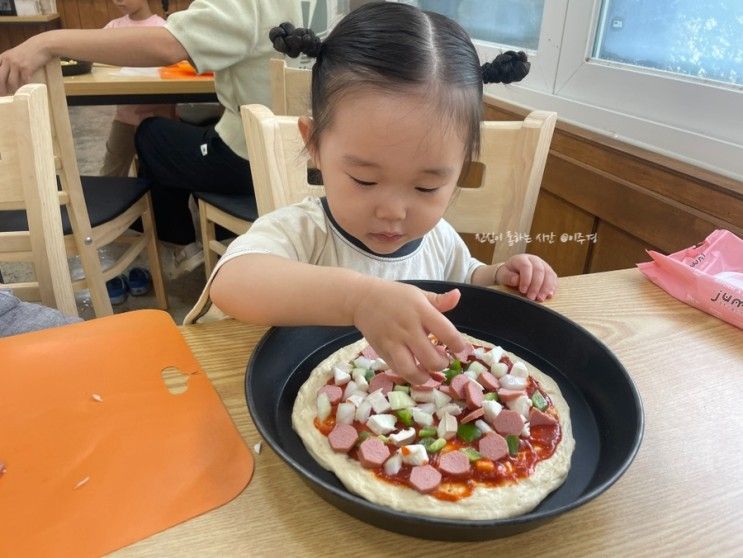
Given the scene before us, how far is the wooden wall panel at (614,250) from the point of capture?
4.39 ft

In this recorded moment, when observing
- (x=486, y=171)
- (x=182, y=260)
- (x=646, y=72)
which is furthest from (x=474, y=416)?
(x=182, y=260)

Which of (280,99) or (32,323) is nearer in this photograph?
(32,323)

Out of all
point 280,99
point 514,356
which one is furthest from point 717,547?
point 280,99

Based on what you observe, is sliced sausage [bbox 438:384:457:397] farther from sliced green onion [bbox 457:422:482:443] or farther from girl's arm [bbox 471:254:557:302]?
girl's arm [bbox 471:254:557:302]

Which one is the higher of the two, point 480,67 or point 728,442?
point 480,67

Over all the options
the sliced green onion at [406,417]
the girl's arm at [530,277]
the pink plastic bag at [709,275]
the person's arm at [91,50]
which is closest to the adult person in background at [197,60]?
the person's arm at [91,50]

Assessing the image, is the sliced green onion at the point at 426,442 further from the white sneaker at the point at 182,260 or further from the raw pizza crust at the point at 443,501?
the white sneaker at the point at 182,260

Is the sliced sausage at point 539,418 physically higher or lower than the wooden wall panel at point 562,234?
higher

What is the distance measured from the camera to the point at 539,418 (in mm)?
612

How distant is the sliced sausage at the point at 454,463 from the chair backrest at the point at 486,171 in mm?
596

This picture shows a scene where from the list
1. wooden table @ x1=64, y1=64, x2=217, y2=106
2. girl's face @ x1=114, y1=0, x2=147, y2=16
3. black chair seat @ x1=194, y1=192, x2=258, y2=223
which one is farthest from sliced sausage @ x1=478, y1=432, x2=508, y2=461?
girl's face @ x1=114, y1=0, x2=147, y2=16

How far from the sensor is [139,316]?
2.46ft

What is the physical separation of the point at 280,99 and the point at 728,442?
4.70ft

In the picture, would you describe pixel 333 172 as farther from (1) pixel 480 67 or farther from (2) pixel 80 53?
(2) pixel 80 53
